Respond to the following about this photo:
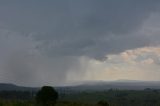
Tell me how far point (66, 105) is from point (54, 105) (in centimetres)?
159

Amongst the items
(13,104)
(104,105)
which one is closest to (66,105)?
(13,104)

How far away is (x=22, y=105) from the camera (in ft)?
94.1

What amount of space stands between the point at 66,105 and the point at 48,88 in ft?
25.7

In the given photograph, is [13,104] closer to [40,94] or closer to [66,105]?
[66,105]

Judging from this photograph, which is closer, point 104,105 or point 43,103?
point 43,103

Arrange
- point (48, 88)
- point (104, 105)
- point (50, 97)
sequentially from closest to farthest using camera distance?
point (50, 97), point (48, 88), point (104, 105)

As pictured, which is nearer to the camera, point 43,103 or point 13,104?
point 13,104

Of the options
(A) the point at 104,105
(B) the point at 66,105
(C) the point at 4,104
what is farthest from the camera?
(A) the point at 104,105

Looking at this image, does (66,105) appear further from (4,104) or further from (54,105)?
(4,104)

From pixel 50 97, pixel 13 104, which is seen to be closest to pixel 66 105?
pixel 50 97

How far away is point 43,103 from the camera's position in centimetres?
3466

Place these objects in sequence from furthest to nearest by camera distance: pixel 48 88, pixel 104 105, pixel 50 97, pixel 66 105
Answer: pixel 104 105 < pixel 48 88 < pixel 50 97 < pixel 66 105

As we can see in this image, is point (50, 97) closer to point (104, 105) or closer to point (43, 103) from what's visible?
point (43, 103)

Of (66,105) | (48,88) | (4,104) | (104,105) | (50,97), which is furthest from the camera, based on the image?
(104,105)
